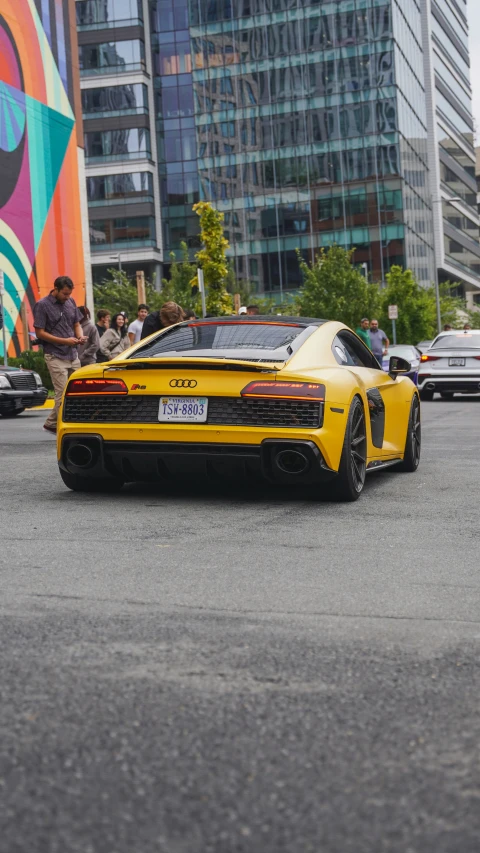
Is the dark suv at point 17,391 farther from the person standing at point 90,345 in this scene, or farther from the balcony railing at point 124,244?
the balcony railing at point 124,244

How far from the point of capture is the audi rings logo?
7.19 metres

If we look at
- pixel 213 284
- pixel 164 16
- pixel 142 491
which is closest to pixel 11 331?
pixel 213 284

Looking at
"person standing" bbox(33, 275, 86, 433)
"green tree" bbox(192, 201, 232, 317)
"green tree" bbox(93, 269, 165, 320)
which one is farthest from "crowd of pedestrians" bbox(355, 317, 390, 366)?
"green tree" bbox(93, 269, 165, 320)

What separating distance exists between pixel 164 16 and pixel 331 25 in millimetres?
15269

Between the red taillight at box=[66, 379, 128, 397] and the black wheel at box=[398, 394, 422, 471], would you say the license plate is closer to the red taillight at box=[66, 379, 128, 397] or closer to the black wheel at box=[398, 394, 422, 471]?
the red taillight at box=[66, 379, 128, 397]

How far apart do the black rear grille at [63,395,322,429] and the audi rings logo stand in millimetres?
138

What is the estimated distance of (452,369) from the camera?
2306 centimetres

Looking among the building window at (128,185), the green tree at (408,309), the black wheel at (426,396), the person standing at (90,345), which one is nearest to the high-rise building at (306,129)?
the building window at (128,185)

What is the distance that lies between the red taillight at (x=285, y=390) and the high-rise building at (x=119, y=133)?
8000 cm

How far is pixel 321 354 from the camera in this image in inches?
304

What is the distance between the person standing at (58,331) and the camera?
1289 cm

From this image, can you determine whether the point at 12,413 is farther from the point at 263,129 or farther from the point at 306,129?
the point at 263,129

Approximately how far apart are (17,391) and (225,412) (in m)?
13.5

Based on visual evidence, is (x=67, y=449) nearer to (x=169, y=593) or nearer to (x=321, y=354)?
(x=321, y=354)
